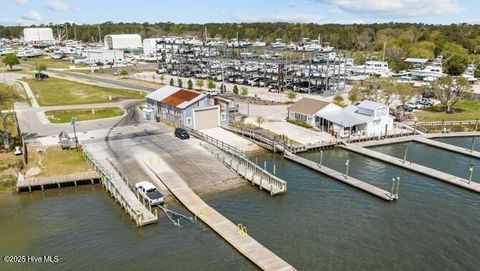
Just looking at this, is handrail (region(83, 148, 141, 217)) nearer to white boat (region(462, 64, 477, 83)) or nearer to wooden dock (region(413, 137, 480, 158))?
wooden dock (region(413, 137, 480, 158))

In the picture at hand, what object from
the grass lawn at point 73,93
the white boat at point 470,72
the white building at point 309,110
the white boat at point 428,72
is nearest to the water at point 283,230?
the white building at point 309,110

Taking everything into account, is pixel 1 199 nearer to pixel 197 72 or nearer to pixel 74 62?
pixel 197 72

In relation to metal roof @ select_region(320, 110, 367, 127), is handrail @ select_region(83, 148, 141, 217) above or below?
below

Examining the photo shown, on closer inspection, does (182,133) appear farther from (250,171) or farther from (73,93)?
(73,93)

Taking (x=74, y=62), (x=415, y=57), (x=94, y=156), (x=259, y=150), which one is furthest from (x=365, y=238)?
(x=74, y=62)

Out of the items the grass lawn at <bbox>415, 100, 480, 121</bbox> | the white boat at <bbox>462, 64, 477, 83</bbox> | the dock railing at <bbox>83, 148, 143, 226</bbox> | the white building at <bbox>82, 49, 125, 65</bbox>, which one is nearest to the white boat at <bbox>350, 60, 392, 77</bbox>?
the white boat at <bbox>462, 64, 477, 83</bbox>
